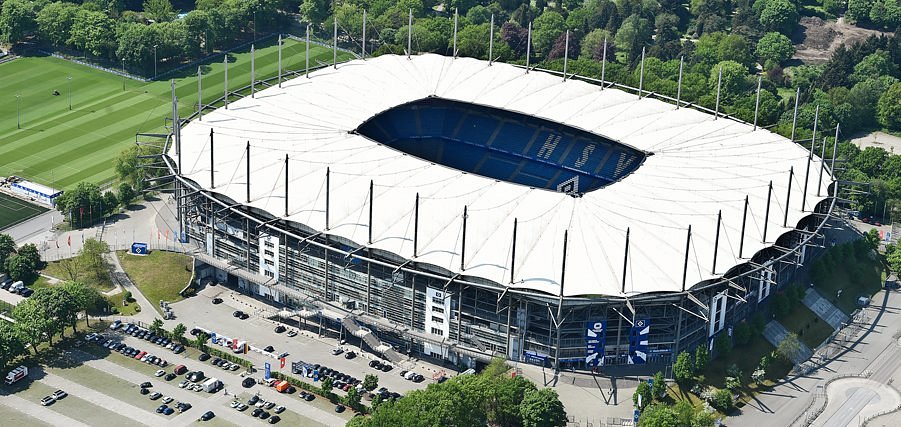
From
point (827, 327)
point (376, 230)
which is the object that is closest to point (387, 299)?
point (376, 230)

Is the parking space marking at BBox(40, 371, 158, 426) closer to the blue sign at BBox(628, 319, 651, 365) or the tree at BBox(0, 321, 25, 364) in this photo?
the tree at BBox(0, 321, 25, 364)

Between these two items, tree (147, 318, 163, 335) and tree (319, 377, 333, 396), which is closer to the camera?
tree (319, 377, 333, 396)

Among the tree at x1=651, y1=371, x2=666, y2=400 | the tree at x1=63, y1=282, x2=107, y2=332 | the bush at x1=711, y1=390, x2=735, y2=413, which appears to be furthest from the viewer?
the tree at x1=63, y1=282, x2=107, y2=332

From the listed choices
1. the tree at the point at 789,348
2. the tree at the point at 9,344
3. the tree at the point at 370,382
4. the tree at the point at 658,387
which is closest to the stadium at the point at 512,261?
the tree at the point at 658,387

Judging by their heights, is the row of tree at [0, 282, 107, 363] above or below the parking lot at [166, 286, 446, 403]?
above

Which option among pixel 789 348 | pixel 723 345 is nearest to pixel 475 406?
pixel 723 345

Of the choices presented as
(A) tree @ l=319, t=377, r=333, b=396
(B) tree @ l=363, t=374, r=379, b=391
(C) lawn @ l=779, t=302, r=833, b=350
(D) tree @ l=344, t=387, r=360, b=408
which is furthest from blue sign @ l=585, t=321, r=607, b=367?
(A) tree @ l=319, t=377, r=333, b=396

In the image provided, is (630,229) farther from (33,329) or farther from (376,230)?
(33,329)
